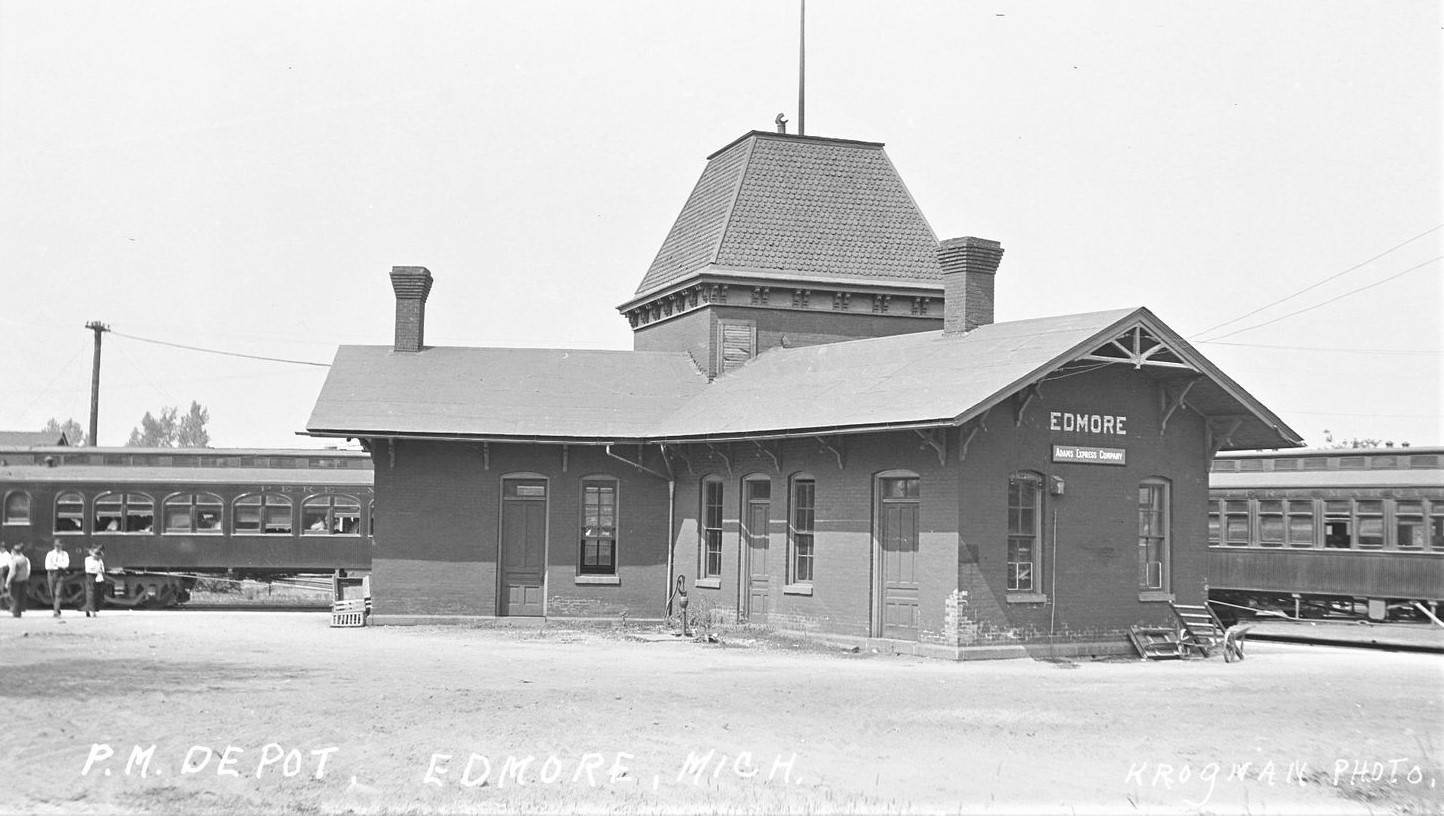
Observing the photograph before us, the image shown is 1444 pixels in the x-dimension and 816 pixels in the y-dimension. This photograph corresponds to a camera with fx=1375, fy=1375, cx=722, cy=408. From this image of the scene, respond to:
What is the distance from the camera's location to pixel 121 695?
45.1 ft

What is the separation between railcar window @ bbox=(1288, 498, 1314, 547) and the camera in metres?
26.2

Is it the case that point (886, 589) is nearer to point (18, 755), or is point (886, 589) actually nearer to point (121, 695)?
point (121, 695)

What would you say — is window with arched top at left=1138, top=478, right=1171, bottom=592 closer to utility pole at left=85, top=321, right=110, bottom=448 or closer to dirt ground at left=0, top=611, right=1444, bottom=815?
dirt ground at left=0, top=611, right=1444, bottom=815

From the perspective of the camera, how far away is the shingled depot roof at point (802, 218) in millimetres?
28078

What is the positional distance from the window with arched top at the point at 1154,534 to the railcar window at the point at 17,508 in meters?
23.2

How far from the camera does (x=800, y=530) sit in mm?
22953

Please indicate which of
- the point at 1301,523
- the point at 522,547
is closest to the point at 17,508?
the point at 522,547

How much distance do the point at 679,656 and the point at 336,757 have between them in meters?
9.66

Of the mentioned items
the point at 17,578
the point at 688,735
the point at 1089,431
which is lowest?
the point at 688,735

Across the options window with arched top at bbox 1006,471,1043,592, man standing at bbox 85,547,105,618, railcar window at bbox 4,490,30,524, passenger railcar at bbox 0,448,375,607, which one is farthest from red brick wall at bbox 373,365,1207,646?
railcar window at bbox 4,490,30,524

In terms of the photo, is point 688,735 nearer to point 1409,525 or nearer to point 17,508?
point 1409,525

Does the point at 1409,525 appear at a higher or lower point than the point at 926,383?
lower

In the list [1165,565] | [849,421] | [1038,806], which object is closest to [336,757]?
[1038,806]

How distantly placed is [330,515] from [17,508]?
6.74 meters
